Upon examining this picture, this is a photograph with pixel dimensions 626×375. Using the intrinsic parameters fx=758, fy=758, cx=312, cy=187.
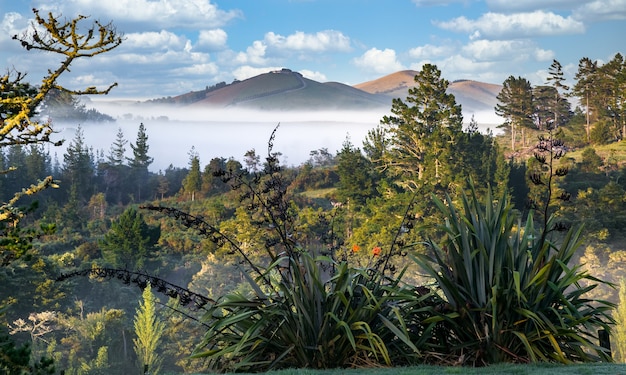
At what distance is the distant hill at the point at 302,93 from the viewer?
232ft

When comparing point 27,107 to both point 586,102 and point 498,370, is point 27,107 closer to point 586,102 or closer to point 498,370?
point 498,370

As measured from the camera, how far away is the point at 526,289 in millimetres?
5660

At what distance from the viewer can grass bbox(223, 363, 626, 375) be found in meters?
4.83

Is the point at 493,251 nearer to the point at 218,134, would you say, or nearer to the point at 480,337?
the point at 480,337

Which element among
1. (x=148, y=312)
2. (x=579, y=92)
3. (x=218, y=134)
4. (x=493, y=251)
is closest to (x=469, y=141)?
(x=579, y=92)

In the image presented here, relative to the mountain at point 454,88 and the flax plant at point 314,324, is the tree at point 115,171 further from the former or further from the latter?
the flax plant at point 314,324

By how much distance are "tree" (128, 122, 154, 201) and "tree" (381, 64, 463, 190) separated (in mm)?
17868

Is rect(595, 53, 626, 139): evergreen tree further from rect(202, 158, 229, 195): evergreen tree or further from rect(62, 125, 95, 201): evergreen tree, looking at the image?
rect(62, 125, 95, 201): evergreen tree

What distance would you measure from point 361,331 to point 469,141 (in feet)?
107

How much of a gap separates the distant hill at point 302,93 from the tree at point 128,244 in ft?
119

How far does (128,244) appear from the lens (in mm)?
33562

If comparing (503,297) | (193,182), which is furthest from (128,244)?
(503,297)

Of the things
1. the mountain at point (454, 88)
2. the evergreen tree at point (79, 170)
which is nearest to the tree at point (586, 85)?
the mountain at point (454, 88)

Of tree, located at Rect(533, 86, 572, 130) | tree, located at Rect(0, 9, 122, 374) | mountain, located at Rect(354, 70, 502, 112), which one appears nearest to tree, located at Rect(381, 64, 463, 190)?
tree, located at Rect(533, 86, 572, 130)
